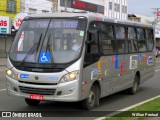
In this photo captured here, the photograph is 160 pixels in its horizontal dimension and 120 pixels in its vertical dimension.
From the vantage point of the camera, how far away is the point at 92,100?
9938 mm

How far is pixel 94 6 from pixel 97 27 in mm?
61521

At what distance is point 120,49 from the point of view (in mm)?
12000

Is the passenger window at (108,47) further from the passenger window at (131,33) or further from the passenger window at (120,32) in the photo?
the passenger window at (131,33)

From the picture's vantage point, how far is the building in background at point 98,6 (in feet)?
195

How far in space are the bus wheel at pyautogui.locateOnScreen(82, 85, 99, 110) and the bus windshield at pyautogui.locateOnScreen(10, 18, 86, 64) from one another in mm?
1298

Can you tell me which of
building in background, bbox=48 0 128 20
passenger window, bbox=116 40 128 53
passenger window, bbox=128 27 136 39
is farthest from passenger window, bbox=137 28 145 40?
building in background, bbox=48 0 128 20

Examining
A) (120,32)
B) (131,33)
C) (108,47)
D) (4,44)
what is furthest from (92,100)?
(4,44)

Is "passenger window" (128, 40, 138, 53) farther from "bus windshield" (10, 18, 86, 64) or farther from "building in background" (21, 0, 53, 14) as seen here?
"building in background" (21, 0, 53, 14)

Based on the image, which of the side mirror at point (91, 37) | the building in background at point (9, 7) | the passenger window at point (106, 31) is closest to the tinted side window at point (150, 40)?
the passenger window at point (106, 31)

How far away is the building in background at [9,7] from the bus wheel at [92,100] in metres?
31.0

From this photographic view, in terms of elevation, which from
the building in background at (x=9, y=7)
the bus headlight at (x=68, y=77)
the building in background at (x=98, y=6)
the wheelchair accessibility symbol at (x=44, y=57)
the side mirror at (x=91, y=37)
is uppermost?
the building in background at (x=98, y=6)

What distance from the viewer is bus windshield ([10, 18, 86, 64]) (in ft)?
29.6

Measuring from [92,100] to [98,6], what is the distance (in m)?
65.1

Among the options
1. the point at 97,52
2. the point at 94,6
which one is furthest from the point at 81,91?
the point at 94,6
